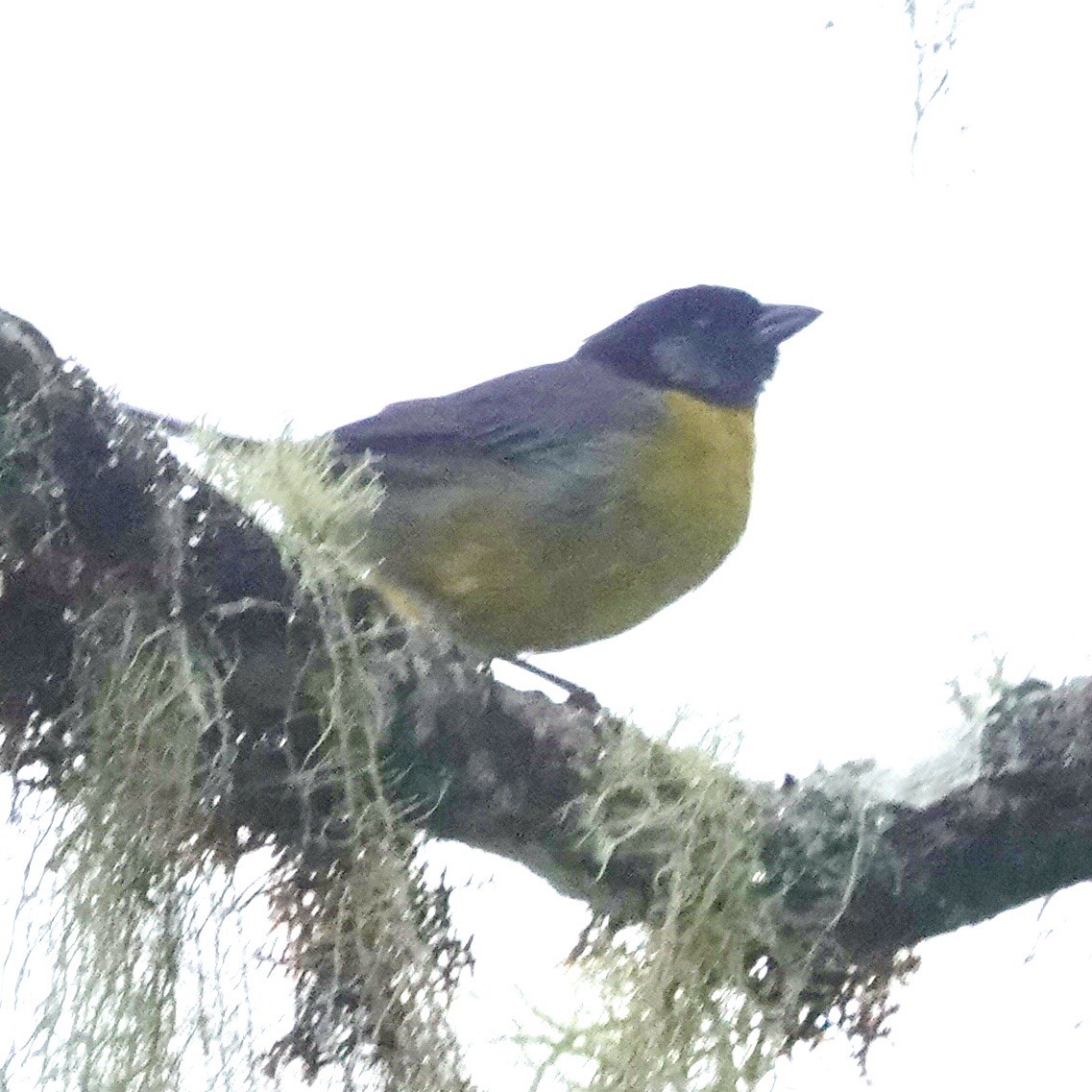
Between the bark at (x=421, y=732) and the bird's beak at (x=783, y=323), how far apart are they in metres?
1.58

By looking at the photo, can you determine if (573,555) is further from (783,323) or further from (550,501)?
(783,323)

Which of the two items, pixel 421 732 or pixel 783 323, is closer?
pixel 421 732

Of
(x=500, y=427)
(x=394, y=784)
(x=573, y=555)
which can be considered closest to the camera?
(x=394, y=784)

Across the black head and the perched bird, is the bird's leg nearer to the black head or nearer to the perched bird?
the perched bird

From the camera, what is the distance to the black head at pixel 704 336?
3361mm

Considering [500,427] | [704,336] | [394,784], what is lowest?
[394,784]

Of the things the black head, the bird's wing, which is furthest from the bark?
the black head

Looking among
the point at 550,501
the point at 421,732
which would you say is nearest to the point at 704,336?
the point at 550,501

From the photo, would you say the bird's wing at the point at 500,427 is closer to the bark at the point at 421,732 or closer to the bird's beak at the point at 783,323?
the bird's beak at the point at 783,323

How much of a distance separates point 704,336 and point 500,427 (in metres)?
0.77

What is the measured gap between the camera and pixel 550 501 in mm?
2623

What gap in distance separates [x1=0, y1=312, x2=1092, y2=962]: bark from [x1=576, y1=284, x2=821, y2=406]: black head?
4.86 feet

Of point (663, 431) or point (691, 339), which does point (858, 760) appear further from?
point (691, 339)

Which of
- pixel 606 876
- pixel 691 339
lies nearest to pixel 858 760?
pixel 606 876
